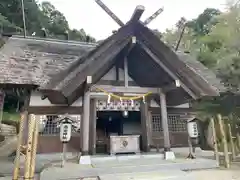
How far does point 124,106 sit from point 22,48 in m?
5.54

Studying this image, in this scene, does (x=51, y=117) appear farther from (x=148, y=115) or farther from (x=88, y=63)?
(x=148, y=115)

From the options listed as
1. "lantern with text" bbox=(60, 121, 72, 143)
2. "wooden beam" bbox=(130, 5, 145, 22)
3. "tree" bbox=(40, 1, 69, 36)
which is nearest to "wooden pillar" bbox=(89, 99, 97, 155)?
"lantern with text" bbox=(60, 121, 72, 143)

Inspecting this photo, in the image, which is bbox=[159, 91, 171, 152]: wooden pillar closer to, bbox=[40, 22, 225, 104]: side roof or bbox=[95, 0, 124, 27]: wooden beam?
bbox=[40, 22, 225, 104]: side roof

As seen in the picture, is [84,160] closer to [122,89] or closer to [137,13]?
[122,89]

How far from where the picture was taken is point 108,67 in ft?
22.7

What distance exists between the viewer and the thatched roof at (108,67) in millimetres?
5484

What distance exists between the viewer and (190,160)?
585 cm

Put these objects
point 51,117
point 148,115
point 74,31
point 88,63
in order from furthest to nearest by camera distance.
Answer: point 74,31
point 148,115
point 51,117
point 88,63

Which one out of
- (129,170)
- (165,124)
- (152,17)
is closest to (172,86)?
(165,124)

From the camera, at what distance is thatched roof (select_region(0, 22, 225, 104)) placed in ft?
18.0

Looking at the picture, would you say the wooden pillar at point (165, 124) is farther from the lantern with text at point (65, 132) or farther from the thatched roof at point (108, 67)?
the lantern with text at point (65, 132)

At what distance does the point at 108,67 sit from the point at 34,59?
3.47 meters

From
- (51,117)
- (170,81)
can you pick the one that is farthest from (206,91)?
(51,117)

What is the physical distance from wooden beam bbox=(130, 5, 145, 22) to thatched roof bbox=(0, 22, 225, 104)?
0.68 ft
